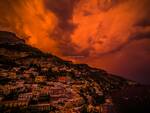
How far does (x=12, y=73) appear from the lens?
144750 mm

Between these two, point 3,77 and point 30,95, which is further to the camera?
point 3,77

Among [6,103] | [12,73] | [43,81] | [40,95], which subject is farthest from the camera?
[43,81]

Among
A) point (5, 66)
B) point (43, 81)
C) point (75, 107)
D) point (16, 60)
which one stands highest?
point (16, 60)

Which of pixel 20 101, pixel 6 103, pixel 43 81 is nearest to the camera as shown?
pixel 6 103

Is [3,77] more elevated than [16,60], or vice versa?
[16,60]

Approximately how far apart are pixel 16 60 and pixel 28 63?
1465 centimetres

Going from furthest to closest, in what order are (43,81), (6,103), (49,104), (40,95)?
(43,81) → (40,95) → (49,104) → (6,103)

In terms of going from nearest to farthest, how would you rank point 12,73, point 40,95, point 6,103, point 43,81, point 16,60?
point 6,103
point 40,95
point 12,73
point 43,81
point 16,60

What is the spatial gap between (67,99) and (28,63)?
91.1m

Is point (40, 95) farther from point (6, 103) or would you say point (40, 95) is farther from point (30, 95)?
point (6, 103)

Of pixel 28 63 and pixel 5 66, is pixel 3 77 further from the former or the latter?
pixel 28 63

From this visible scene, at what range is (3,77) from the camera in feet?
431

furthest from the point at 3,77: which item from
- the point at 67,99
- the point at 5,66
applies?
the point at 67,99

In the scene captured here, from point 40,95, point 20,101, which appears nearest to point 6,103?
point 20,101
